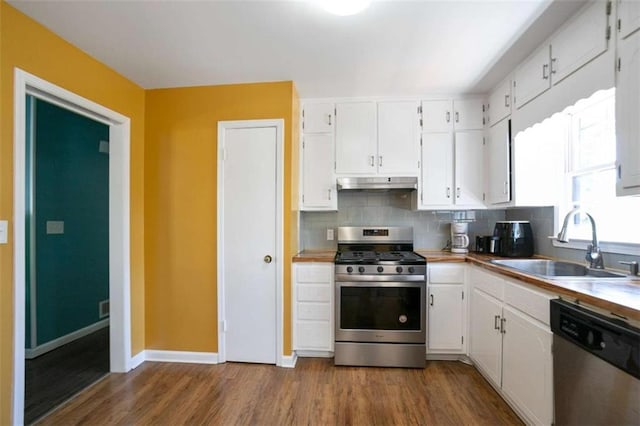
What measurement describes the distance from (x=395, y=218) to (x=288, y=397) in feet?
6.34

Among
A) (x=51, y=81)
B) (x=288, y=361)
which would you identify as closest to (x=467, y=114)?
(x=288, y=361)

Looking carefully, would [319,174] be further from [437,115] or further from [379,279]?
[437,115]

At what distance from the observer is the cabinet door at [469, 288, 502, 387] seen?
1919 millimetres

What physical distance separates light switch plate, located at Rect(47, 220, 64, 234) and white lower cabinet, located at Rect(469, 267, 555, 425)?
403 centimetres

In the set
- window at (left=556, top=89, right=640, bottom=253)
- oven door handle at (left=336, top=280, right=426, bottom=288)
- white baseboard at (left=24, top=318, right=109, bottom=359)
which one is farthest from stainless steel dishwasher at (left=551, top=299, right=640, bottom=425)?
white baseboard at (left=24, top=318, right=109, bottom=359)

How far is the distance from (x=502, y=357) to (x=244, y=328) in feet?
6.56

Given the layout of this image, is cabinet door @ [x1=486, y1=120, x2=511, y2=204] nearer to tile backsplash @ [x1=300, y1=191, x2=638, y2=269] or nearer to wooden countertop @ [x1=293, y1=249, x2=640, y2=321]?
tile backsplash @ [x1=300, y1=191, x2=638, y2=269]

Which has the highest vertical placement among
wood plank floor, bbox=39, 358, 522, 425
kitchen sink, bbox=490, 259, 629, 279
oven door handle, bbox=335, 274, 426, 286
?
kitchen sink, bbox=490, 259, 629, 279

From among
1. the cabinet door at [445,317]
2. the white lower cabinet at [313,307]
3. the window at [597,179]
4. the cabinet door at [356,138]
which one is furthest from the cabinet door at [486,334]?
the cabinet door at [356,138]

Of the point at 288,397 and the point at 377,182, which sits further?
the point at 377,182

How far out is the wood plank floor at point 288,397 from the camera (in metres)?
1.74

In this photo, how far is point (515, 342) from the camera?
67.7 inches

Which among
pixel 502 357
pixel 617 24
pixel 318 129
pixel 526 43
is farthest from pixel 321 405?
pixel 526 43

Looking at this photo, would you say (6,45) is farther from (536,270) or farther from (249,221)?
(536,270)
